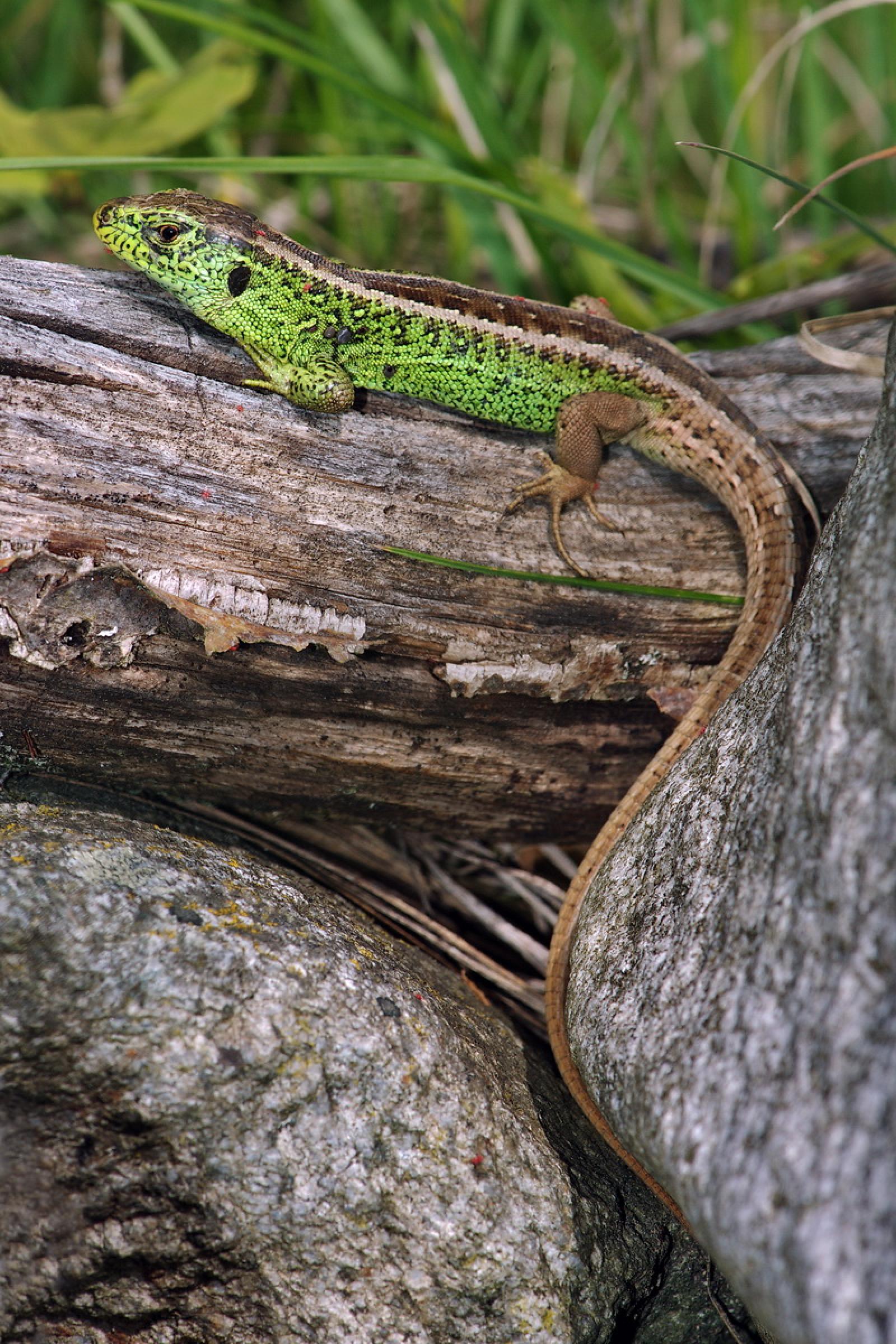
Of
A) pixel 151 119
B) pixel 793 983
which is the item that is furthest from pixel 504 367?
pixel 793 983

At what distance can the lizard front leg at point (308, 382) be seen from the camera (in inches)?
119

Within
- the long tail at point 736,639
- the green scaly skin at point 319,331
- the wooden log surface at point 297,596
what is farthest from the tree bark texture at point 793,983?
the green scaly skin at point 319,331

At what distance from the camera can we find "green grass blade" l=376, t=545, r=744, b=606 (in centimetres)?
277

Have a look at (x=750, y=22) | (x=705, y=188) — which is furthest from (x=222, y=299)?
(x=705, y=188)

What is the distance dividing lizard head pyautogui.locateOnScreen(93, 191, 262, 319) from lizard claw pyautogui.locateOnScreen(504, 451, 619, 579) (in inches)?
44.3

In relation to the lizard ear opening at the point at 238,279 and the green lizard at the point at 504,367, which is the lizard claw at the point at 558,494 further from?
the lizard ear opening at the point at 238,279

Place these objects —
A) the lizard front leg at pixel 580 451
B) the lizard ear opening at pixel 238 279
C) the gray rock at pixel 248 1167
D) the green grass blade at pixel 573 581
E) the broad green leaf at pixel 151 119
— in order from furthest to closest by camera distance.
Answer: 1. the broad green leaf at pixel 151 119
2. the lizard ear opening at pixel 238 279
3. the lizard front leg at pixel 580 451
4. the green grass blade at pixel 573 581
5. the gray rock at pixel 248 1167

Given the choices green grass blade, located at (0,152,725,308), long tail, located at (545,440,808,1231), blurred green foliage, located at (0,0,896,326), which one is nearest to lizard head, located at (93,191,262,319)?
green grass blade, located at (0,152,725,308)

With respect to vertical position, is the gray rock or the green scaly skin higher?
the green scaly skin

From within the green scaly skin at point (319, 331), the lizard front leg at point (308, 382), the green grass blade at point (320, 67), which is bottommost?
the lizard front leg at point (308, 382)

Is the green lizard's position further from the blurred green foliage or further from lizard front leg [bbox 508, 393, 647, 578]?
the blurred green foliage

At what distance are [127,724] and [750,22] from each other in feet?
15.0

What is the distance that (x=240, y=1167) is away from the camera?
2146mm

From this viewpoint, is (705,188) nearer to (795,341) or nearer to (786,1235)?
(795,341)
